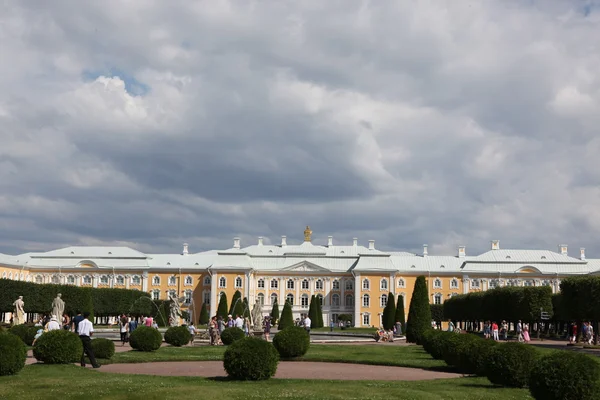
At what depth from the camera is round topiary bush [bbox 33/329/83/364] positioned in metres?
19.8

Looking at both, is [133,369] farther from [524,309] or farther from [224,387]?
[524,309]

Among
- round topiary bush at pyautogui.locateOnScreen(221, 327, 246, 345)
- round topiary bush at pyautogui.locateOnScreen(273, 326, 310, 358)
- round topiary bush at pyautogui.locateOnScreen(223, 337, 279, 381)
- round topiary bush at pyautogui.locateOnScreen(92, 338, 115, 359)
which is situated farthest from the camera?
round topiary bush at pyautogui.locateOnScreen(221, 327, 246, 345)

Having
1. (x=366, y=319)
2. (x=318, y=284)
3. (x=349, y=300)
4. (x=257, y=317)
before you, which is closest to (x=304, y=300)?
(x=318, y=284)

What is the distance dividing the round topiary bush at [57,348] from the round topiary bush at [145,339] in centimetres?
664

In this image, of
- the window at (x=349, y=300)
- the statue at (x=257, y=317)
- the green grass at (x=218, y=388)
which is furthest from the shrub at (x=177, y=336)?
the window at (x=349, y=300)

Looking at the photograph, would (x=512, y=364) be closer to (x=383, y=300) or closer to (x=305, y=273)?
(x=383, y=300)

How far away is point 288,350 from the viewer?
24734mm

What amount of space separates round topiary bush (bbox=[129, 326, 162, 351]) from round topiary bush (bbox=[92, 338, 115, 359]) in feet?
12.4

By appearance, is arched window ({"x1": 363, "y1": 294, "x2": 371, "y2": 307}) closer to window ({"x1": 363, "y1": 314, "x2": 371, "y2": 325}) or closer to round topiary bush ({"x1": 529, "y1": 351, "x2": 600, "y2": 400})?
window ({"x1": 363, "y1": 314, "x2": 371, "y2": 325})

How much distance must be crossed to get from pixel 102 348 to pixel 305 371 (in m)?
6.82

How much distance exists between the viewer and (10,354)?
1692 cm

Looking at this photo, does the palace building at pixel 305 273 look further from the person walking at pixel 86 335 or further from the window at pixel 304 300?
the person walking at pixel 86 335

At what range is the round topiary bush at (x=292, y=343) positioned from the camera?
80.7ft

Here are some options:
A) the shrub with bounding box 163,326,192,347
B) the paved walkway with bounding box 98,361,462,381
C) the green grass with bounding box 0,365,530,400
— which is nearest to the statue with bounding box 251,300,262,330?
the shrub with bounding box 163,326,192,347
